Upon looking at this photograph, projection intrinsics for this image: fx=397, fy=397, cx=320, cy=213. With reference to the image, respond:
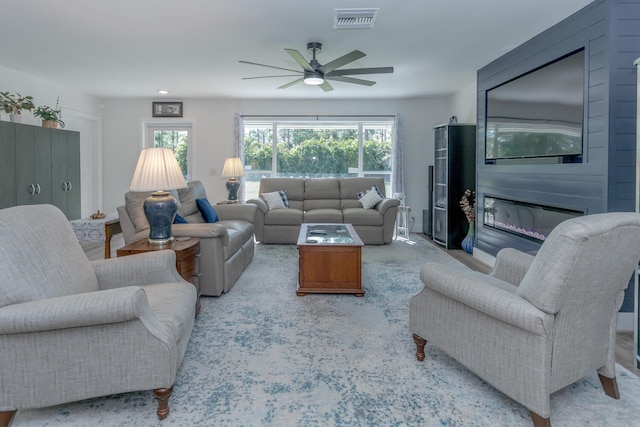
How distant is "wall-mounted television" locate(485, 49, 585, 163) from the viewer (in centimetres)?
306

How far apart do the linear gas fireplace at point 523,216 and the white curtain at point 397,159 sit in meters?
2.40

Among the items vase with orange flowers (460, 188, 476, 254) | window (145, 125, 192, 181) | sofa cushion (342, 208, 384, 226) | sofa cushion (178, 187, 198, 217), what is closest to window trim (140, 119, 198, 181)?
window (145, 125, 192, 181)

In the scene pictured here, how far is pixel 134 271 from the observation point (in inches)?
86.0

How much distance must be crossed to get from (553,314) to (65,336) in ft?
6.38

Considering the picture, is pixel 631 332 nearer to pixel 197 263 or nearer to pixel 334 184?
pixel 197 263

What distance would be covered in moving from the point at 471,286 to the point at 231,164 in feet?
15.6

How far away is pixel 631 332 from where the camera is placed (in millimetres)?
2742

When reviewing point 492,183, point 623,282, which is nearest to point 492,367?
point 623,282

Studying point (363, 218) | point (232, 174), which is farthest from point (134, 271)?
point (363, 218)

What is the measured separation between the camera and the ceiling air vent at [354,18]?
3150mm

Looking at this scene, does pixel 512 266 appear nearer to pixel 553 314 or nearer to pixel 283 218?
pixel 553 314

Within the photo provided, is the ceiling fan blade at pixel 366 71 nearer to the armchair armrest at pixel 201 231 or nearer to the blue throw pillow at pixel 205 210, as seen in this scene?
the blue throw pillow at pixel 205 210

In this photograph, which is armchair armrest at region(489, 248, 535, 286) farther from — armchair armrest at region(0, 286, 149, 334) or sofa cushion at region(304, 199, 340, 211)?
sofa cushion at region(304, 199, 340, 211)

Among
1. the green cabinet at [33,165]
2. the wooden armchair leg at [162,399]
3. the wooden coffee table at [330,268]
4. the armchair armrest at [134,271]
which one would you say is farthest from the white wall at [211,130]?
the wooden armchair leg at [162,399]
